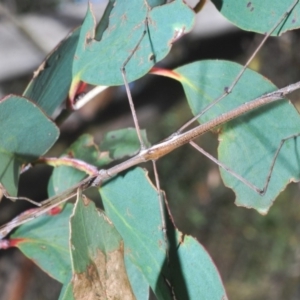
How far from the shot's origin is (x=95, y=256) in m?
0.47

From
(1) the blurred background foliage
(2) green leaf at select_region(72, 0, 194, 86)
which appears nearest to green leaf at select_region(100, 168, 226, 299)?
(2) green leaf at select_region(72, 0, 194, 86)

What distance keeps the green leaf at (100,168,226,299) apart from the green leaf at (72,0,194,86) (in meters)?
0.12

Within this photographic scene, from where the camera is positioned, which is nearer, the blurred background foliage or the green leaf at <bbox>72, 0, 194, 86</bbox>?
the green leaf at <bbox>72, 0, 194, 86</bbox>

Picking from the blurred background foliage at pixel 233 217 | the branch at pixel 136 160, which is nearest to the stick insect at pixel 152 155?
the branch at pixel 136 160

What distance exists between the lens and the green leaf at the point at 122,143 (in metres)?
0.68

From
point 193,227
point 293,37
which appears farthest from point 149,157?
point 193,227

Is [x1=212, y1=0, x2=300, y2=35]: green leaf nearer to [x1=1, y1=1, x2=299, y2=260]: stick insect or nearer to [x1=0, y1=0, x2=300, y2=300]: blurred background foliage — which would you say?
[x1=1, y1=1, x2=299, y2=260]: stick insect

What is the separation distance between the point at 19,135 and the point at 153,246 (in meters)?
0.18

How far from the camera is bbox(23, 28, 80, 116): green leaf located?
22.8 inches

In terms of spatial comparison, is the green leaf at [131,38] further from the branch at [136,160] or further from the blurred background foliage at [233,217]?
the blurred background foliage at [233,217]

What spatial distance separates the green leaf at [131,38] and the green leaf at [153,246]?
117mm

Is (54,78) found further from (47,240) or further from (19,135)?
(47,240)

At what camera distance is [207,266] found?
54 cm

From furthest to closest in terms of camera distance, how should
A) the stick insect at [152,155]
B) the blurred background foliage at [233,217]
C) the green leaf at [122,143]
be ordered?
the blurred background foliage at [233,217] → the green leaf at [122,143] → the stick insect at [152,155]
